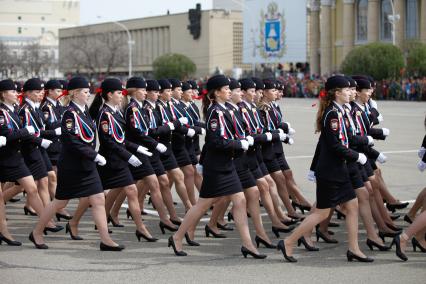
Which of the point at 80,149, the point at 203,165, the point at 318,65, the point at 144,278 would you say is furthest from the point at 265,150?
the point at 318,65

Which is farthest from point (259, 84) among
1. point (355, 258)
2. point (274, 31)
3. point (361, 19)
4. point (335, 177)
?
point (274, 31)

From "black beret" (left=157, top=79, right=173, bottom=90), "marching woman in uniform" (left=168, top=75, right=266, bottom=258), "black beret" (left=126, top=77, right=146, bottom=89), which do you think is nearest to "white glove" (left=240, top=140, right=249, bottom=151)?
"marching woman in uniform" (left=168, top=75, right=266, bottom=258)

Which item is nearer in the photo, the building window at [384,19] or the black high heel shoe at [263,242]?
the black high heel shoe at [263,242]

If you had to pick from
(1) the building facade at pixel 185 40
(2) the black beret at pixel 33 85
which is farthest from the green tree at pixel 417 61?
(1) the building facade at pixel 185 40

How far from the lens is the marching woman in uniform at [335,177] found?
28.7 feet

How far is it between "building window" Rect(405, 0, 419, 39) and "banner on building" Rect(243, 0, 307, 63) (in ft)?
62.0

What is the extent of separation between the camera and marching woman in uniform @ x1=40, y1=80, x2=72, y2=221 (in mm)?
12368

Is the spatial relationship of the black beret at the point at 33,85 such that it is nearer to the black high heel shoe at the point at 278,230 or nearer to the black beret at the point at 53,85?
Result: the black beret at the point at 53,85

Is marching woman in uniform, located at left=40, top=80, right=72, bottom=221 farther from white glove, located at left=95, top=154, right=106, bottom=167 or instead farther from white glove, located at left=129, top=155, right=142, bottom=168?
white glove, located at left=95, top=154, right=106, bottom=167

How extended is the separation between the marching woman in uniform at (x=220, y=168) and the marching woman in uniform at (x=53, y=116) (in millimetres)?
3525

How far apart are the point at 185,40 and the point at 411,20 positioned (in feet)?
163

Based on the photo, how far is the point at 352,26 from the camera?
75.2 metres

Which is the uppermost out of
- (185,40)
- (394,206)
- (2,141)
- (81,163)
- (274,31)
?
(185,40)

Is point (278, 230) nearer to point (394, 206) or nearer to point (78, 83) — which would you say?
point (394, 206)
